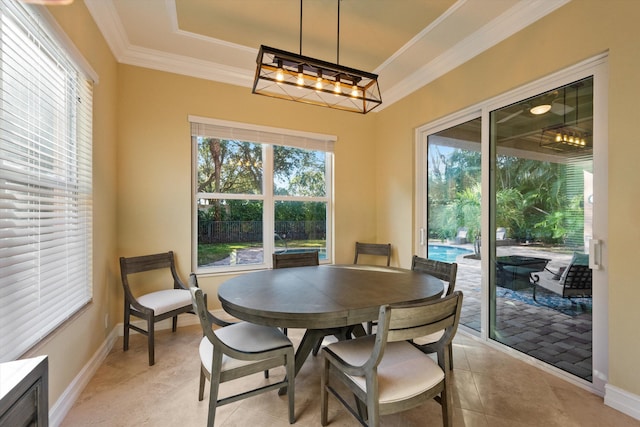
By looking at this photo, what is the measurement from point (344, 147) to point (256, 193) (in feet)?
4.52

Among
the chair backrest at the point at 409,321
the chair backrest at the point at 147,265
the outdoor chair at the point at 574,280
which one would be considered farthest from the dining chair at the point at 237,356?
the outdoor chair at the point at 574,280

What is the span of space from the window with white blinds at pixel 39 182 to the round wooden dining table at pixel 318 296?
942 mm

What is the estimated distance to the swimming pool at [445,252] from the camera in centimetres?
301

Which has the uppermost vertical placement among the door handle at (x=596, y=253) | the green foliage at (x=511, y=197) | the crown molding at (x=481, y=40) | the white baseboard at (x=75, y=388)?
the crown molding at (x=481, y=40)

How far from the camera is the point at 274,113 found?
3482 mm

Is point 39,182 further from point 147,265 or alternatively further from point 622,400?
point 622,400

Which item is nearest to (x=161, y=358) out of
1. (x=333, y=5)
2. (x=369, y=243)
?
(x=369, y=243)

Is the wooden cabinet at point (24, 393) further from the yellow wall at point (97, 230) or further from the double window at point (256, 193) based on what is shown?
the double window at point (256, 193)

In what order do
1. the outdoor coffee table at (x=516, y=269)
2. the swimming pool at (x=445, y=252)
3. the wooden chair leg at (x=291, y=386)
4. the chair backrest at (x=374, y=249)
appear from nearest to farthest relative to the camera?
1. the wooden chair leg at (x=291, y=386)
2. the outdoor coffee table at (x=516, y=269)
3. the swimming pool at (x=445, y=252)
4. the chair backrest at (x=374, y=249)

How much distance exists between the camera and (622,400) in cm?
175

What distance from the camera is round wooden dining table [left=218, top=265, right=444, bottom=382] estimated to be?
4.77ft

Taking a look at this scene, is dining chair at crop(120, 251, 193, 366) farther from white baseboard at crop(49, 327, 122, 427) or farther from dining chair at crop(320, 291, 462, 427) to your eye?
dining chair at crop(320, 291, 462, 427)

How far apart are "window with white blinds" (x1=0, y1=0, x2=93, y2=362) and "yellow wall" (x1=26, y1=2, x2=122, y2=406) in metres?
0.12

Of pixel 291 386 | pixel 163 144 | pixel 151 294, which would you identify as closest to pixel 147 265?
pixel 151 294
